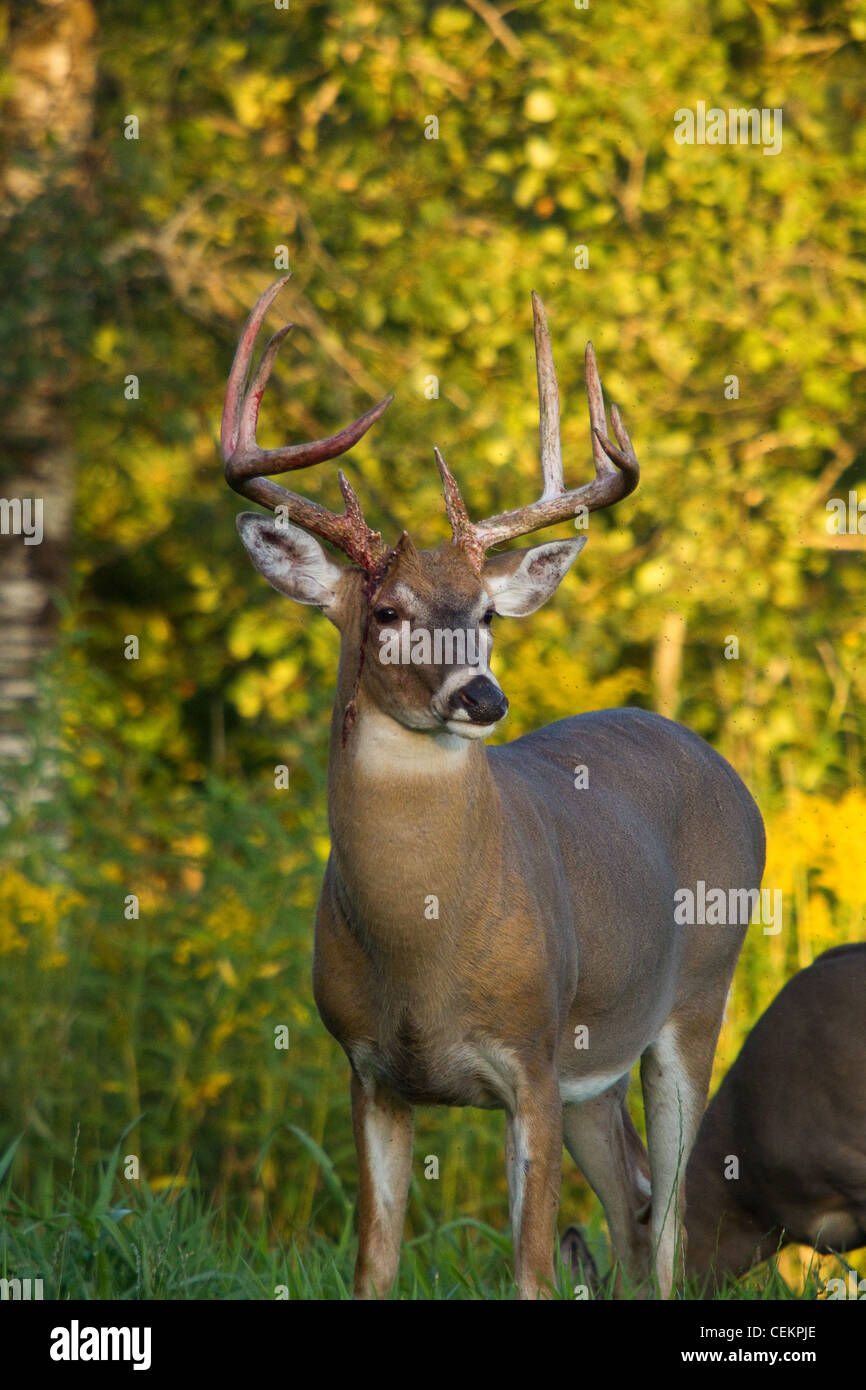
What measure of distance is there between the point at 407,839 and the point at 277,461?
83cm

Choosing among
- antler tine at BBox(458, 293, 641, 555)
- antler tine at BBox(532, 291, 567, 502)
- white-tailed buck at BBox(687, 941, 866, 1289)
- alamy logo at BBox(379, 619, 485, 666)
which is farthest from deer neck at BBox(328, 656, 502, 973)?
white-tailed buck at BBox(687, 941, 866, 1289)

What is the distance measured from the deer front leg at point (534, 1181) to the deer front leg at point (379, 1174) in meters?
0.31

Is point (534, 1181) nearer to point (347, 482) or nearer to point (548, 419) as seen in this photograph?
point (347, 482)

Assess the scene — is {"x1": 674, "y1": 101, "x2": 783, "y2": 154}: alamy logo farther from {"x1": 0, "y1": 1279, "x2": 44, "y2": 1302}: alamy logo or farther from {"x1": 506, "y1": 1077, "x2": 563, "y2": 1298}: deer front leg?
{"x1": 0, "y1": 1279, "x2": 44, "y2": 1302}: alamy logo

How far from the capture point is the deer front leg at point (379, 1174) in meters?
3.88

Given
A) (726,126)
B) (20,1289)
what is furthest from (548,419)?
(726,126)

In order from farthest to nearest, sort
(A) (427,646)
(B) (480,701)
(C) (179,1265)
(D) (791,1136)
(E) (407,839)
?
1. (D) (791,1136)
2. (C) (179,1265)
3. (E) (407,839)
4. (A) (427,646)
5. (B) (480,701)

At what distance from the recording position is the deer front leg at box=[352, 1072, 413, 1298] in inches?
153

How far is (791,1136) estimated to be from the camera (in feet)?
14.9

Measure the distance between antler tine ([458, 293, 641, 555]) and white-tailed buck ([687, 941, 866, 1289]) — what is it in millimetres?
1408

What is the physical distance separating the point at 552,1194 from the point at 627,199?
5328 mm
